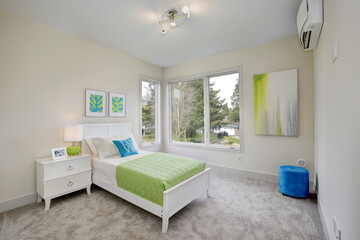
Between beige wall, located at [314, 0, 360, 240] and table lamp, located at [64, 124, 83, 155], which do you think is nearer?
beige wall, located at [314, 0, 360, 240]

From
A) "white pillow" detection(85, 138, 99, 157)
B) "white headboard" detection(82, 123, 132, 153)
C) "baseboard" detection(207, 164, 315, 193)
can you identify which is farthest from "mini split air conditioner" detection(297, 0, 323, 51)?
"white pillow" detection(85, 138, 99, 157)

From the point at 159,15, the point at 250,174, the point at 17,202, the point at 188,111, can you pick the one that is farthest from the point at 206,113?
the point at 17,202

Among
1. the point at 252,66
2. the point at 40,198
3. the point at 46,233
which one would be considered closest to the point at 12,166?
the point at 40,198

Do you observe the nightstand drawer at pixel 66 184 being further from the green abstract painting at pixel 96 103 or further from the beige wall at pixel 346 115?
the beige wall at pixel 346 115

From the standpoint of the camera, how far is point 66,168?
2.43m

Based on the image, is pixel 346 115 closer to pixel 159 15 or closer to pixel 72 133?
pixel 159 15

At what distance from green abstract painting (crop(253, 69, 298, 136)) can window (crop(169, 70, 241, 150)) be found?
0.43 metres

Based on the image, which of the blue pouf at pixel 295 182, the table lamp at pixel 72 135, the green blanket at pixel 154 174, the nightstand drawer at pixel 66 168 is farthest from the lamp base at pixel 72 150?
the blue pouf at pixel 295 182

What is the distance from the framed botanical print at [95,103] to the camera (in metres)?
3.09

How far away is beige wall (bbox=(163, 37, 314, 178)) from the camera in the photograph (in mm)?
2816

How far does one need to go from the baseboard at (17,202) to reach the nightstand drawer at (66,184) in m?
0.43

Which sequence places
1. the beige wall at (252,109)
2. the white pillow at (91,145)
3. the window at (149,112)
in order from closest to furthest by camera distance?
the beige wall at (252,109) < the white pillow at (91,145) < the window at (149,112)

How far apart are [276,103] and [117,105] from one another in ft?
10.7

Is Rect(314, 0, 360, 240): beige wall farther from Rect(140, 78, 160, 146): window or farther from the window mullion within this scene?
Rect(140, 78, 160, 146): window
